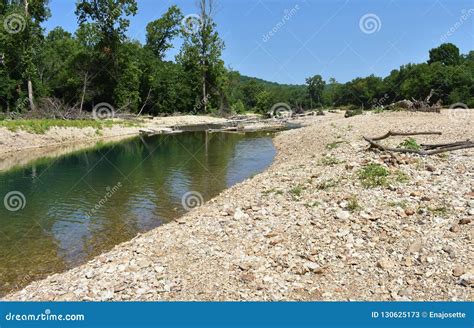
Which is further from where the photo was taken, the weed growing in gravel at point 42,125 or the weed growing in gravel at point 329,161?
the weed growing in gravel at point 42,125

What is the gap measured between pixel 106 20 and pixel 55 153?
1442 inches

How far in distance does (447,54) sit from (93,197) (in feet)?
332

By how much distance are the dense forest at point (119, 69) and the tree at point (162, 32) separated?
0.67 ft

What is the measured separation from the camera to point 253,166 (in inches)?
961

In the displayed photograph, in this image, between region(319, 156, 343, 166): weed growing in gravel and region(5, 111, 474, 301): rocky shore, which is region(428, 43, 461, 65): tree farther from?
region(5, 111, 474, 301): rocky shore

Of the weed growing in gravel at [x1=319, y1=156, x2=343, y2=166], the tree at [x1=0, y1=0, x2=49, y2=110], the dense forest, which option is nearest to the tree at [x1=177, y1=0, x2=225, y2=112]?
the dense forest

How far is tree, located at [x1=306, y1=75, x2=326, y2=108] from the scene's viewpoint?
151 m

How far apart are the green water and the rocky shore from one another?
2.40m

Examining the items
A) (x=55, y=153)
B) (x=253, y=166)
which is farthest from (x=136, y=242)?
(x=55, y=153)

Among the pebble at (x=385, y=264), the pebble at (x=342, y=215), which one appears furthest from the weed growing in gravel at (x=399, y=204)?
the pebble at (x=385, y=264)

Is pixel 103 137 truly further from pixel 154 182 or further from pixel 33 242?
pixel 33 242

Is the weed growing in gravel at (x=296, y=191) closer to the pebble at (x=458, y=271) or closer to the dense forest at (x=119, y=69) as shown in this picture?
the pebble at (x=458, y=271)

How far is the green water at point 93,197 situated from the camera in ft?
37.8

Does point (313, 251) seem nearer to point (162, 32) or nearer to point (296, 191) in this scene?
point (296, 191)
